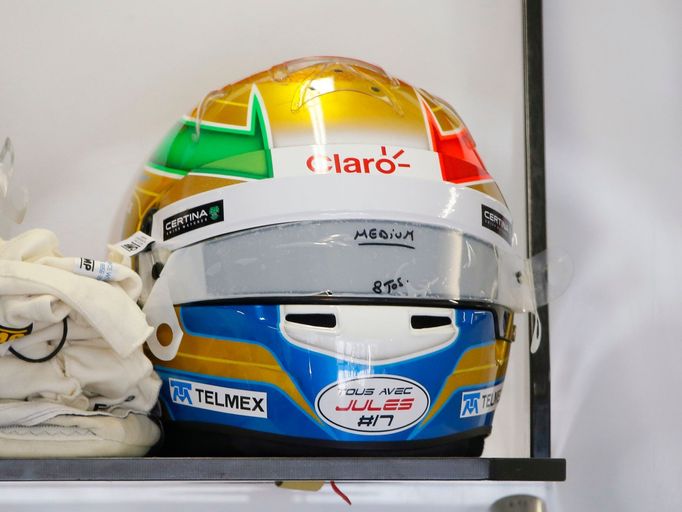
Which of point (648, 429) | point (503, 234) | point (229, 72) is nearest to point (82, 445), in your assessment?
point (503, 234)

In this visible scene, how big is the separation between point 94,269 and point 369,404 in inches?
10.2

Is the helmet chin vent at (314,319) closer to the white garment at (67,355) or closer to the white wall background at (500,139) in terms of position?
the white garment at (67,355)

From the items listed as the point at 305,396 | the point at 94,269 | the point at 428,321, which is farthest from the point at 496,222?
the point at 94,269

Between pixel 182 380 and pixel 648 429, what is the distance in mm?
697

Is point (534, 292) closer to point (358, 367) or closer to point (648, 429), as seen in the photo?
point (358, 367)

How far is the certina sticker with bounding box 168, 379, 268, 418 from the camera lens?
796mm

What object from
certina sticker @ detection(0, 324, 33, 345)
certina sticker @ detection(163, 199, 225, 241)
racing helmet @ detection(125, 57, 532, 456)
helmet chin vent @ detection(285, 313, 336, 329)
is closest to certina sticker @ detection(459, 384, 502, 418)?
racing helmet @ detection(125, 57, 532, 456)

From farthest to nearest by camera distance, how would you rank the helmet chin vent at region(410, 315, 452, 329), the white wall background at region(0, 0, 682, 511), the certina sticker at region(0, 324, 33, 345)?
the white wall background at region(0, 0, 682, 511), the helmet chin vent at region(410, 315, 452, 329), the certina sticker at region(0, 324, 33, 345)

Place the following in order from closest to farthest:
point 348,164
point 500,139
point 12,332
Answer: point 12,332
point 348,164
point 500,139

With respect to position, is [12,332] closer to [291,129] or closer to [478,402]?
[291,129]

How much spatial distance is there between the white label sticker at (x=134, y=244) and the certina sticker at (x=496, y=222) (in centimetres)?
31

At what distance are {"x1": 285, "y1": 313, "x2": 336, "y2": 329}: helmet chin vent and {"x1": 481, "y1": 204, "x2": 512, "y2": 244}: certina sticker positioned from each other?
18 centimetres

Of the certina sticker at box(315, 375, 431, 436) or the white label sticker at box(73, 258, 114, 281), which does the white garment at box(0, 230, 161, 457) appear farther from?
the certina sticker at box(315, 375, 431, 436)

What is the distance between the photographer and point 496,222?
0.88 meters
